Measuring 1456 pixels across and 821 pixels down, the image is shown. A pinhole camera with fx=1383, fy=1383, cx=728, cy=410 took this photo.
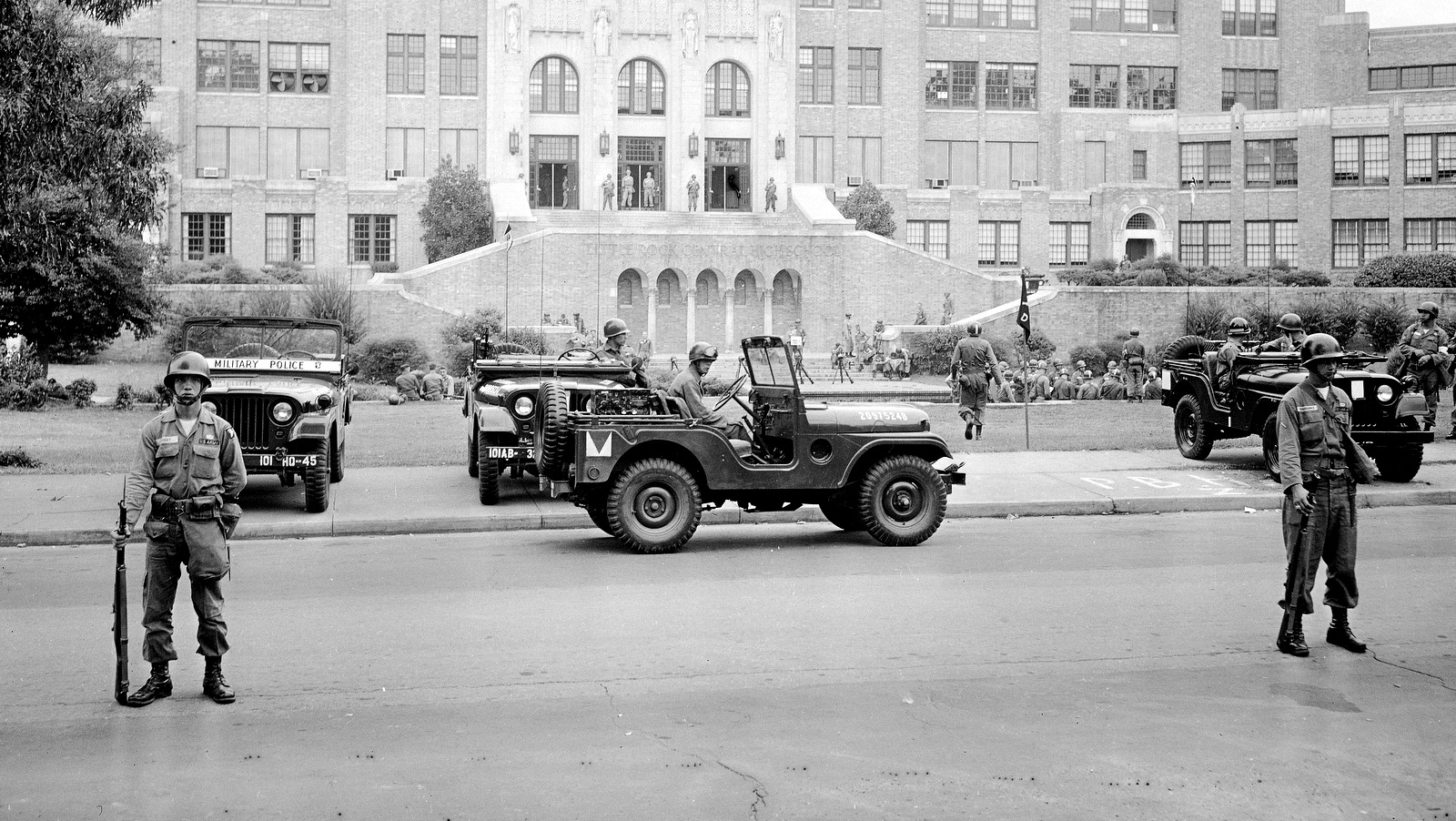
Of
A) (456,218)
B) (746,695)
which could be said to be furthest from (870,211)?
(746,695)

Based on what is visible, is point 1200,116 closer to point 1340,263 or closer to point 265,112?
point 1340,263

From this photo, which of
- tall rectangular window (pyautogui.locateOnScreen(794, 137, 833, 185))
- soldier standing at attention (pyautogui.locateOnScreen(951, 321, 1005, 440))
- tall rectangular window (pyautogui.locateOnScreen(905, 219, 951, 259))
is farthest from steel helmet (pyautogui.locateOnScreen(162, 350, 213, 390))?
tall rectangular window (pyautogui.locateOnScreen(794, 137, 833, 185))

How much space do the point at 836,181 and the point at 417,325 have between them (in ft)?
88.8

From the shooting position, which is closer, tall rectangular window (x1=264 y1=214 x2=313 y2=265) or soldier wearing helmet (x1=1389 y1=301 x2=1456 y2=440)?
soldier wearing helmet (x1=1389 y1=301 x2=1456 y2=440)

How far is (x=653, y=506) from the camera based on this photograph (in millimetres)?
11789

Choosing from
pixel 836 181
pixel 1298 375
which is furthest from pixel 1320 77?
pixel 1298 375

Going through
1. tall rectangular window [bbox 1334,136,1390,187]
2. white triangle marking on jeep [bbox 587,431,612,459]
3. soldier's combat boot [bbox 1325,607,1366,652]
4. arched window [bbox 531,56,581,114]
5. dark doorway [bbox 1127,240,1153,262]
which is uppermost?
arched window [bbox 531,56,581,114]

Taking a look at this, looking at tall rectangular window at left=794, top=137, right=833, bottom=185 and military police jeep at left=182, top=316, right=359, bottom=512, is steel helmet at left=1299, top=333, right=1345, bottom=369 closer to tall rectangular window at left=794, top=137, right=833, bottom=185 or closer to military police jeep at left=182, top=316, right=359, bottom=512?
military police jeep at left=182, top=316, right=359, bottom=512

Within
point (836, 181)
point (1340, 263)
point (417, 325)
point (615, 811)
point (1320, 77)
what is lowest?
point (615, 811)

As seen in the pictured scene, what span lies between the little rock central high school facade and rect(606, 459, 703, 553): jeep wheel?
43844 mm

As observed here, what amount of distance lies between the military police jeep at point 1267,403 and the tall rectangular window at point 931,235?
44.4 metres

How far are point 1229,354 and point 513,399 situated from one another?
9255 millimetres

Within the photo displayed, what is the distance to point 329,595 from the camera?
9898mm

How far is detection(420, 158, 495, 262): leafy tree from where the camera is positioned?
57.0 metres
